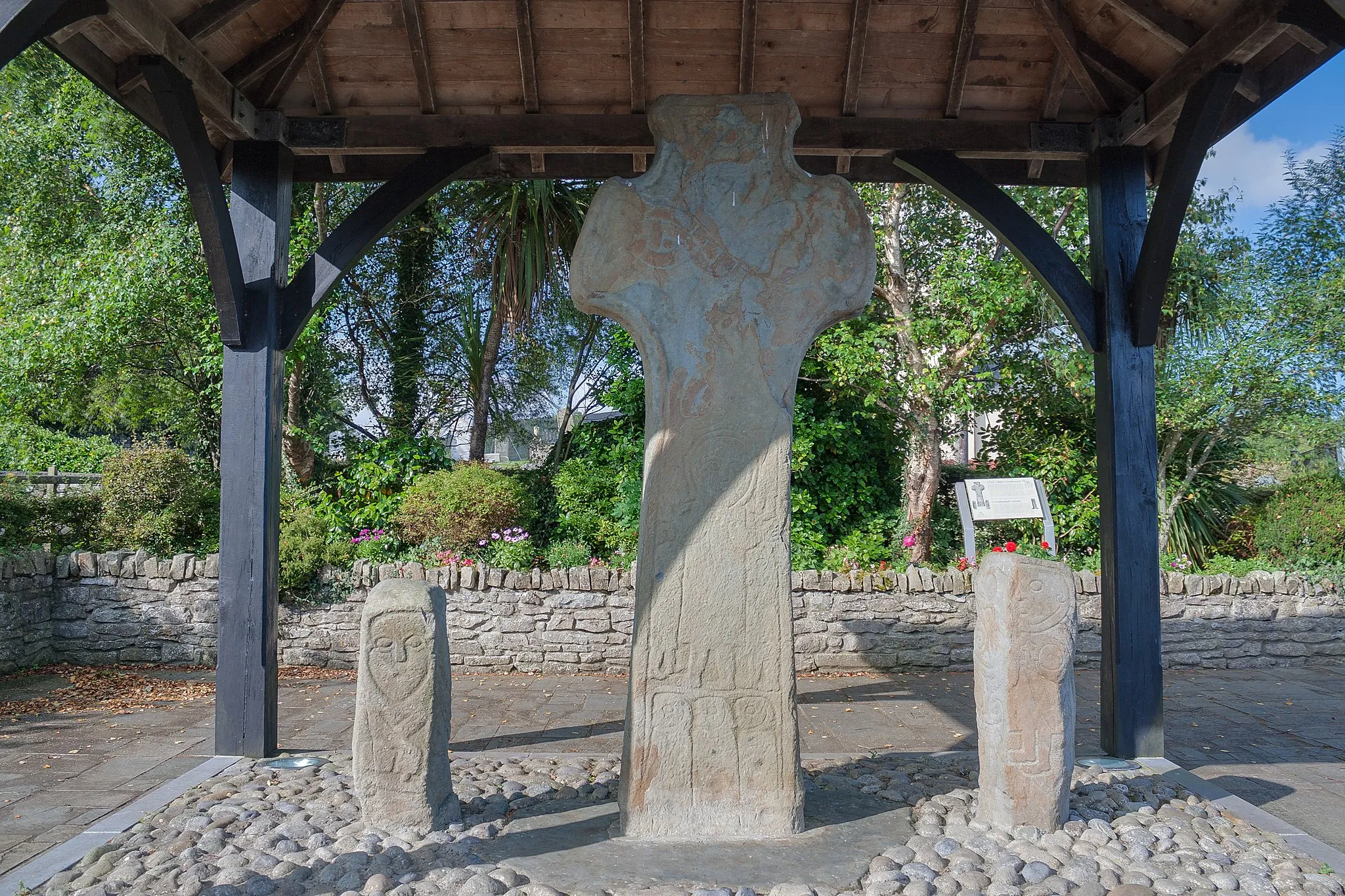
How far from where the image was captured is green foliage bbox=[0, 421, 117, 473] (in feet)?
39.1

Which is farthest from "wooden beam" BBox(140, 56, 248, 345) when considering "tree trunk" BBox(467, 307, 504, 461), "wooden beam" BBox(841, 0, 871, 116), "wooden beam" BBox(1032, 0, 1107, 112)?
"tree trunk" BBox(467, 307, 504, 461)

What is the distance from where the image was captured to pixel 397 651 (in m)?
3.53

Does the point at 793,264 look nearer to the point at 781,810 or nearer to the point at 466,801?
the point at 781,810

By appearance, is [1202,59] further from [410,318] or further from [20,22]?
[410,318]

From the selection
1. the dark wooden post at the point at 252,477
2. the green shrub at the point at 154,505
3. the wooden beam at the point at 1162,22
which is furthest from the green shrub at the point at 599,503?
the wooden beam at the point at 1162,22

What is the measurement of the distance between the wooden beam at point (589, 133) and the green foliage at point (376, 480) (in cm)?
502

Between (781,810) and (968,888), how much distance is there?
719 mm

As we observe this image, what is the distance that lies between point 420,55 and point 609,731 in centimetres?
405

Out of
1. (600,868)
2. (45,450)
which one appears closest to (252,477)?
(600,868)

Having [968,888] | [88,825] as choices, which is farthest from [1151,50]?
[88,825]

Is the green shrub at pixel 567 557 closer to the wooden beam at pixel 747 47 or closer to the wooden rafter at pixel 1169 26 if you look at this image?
the wooden beam at pixel 747 47

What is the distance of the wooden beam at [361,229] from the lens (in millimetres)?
4930

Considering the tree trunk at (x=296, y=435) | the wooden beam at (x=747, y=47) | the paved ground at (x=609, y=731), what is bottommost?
the paved ground at (x=609, y=731)

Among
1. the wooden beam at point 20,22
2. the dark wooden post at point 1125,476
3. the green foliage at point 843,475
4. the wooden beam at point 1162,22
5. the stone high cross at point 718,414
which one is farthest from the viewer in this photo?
the green foliage at point 843,475
